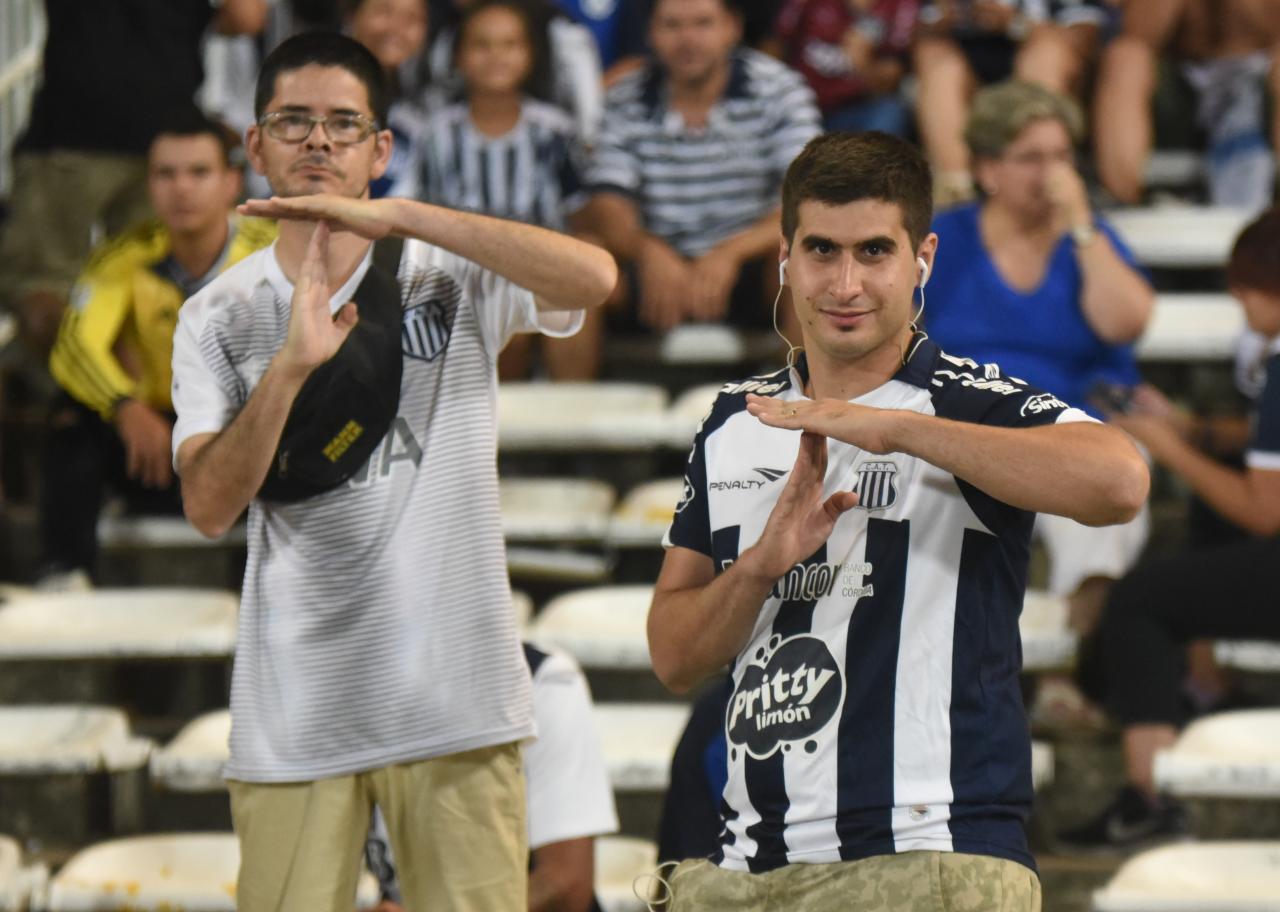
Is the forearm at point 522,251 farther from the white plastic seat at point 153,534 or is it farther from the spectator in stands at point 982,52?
the spectator in stands at point 982,52

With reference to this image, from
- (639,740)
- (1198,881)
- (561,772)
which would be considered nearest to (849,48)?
(639,740)

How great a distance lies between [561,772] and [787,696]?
976mm

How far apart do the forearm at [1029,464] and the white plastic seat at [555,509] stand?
248cm

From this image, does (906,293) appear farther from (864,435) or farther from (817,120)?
(817,120)

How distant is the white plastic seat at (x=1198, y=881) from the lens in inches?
129

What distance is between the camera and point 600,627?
4191 millimetres

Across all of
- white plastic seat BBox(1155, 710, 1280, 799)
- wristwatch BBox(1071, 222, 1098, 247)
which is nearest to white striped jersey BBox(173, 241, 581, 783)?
white plastic seat BBox(1155, 710, 1280, 799)

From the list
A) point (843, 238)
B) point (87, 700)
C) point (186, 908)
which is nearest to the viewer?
point (843, 238)

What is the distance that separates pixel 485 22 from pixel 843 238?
11.2 ft

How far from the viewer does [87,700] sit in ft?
14.9

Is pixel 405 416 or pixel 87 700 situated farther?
pixel 87 700

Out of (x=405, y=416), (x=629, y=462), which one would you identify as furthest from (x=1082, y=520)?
(x=629, y=462)

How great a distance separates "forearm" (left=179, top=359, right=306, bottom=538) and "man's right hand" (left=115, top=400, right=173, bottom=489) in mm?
2052

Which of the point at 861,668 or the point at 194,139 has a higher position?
the point at 194,139
